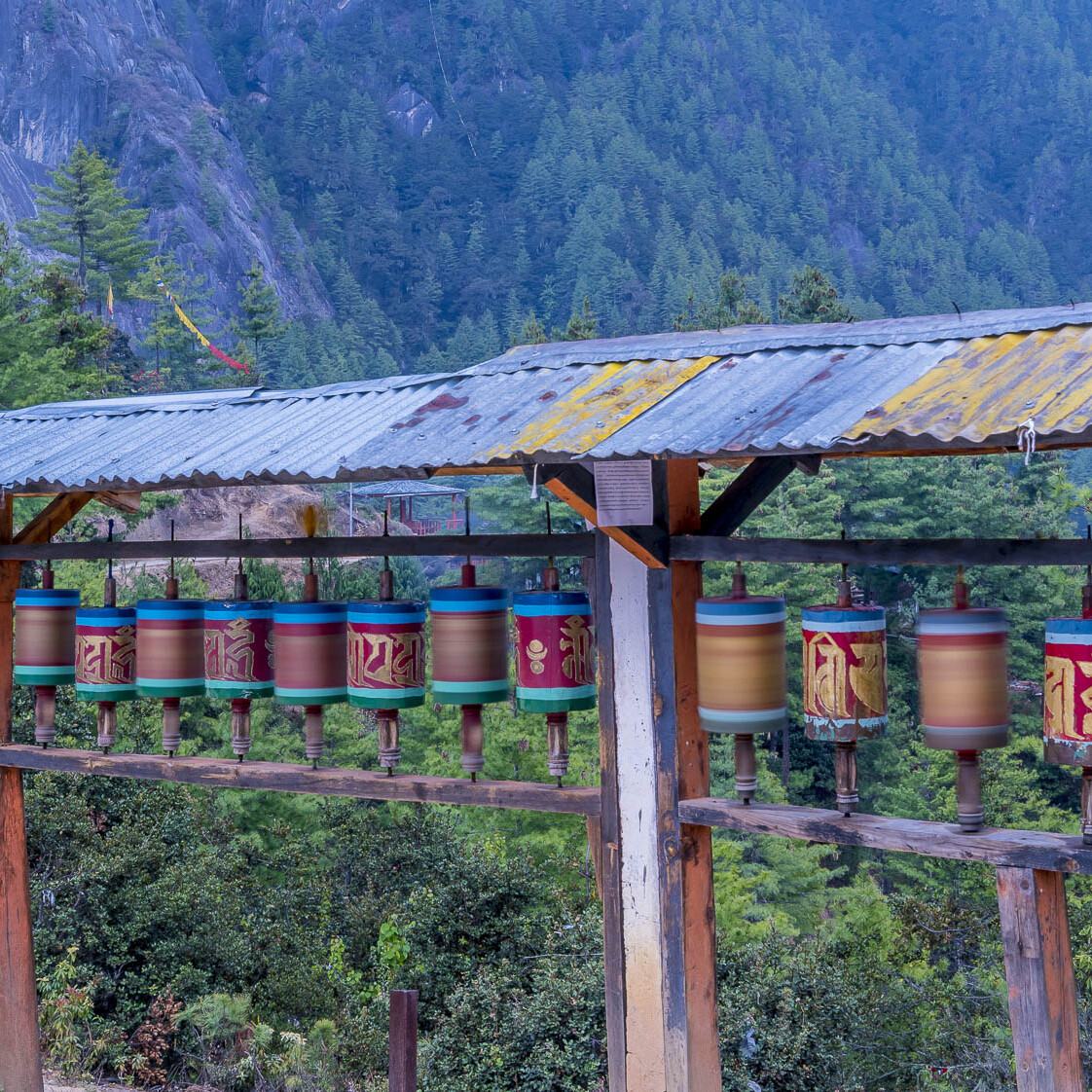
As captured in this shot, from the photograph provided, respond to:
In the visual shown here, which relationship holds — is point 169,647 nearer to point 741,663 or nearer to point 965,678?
point 741,663

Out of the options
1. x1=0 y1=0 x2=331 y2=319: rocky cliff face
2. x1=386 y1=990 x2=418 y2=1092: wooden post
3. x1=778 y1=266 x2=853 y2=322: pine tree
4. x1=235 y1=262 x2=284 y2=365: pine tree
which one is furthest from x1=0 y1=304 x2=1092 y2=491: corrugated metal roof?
x1=0 y1=0 x2=331 y2=319: rocky cliff face

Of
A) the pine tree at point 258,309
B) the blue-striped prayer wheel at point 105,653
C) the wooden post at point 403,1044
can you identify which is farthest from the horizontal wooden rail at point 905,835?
the pine tree at point 258,309

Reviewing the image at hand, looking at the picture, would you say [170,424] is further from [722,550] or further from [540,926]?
[540,926]

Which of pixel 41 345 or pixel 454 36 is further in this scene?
pixel 454 36

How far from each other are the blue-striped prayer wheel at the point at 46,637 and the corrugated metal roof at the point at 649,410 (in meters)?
A: 0.64

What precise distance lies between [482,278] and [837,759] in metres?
77.4

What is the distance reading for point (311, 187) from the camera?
8206 centimetres

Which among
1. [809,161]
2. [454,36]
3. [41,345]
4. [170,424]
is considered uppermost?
[454,36]

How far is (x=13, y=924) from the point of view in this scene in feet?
18.6

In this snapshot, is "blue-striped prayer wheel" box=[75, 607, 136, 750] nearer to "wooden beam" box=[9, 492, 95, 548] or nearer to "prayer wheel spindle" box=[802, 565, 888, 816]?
"wooden beam" box=[9, 492, 95, 548]

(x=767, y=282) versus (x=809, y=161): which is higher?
(x=809, y=161)

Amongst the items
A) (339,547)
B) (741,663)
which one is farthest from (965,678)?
(339,547)

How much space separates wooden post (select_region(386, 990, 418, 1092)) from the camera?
13.7 feet

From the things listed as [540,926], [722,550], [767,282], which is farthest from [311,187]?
[722,550]
